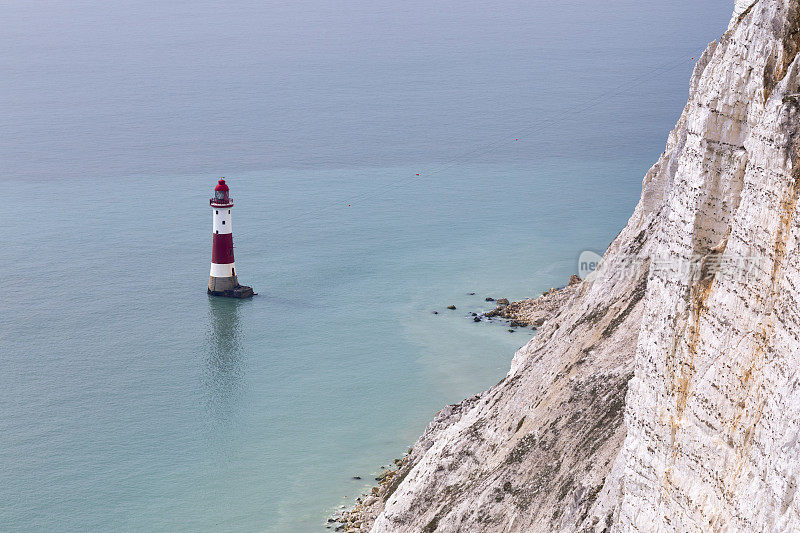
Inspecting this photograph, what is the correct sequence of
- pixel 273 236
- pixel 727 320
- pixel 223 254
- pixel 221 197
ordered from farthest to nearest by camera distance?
pixel 273 236 < pixel 223 254 < pixel 221 197 < pixel 727 320

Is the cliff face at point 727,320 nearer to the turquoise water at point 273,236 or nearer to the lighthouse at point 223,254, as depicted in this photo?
the turquoise water at point 273,236

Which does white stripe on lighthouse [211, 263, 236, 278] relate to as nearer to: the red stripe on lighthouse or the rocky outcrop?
the red stripe on lighthouse

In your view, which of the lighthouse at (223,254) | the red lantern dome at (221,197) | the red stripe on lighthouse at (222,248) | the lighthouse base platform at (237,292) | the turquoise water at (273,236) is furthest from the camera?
the lighthouse base platform at (237,292)

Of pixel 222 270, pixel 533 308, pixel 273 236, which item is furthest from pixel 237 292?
→ pixel 533 308

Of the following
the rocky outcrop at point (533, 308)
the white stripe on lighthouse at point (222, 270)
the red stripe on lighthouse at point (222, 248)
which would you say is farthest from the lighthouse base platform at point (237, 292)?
the rocky outcrop at point (533, 308)

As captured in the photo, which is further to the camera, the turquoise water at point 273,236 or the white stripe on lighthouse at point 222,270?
the white stripe on lighthouse at point 222,270

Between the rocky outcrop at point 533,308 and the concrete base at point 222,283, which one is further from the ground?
the rocky outcrop at point 533,308

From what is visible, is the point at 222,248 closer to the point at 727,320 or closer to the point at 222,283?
the point at 222,283
